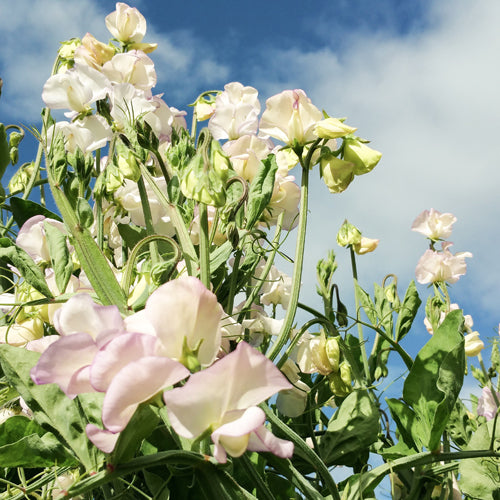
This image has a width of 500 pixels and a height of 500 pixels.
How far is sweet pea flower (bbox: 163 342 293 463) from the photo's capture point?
0.39 m

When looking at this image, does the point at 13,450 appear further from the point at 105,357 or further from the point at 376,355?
the point at 376,355

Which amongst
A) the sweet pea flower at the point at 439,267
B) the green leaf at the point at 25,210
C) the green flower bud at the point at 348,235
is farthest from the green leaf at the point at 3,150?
the sweet pea flower at the point at 439,267

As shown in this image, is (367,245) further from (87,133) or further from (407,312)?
(87,133)

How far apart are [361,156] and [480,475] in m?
0.47

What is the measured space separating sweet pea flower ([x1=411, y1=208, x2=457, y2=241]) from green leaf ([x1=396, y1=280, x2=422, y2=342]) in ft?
2.58

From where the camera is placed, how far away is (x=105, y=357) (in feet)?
1.33

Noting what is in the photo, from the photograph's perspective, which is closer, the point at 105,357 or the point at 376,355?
the point at 105,357

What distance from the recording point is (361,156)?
771 millimetres

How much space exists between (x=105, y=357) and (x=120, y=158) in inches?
15.9

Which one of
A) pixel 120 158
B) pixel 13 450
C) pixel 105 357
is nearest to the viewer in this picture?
pixel 105 357

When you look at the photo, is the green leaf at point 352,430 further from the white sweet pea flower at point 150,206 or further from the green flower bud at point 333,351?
the white sweet pea flower at point 150,206

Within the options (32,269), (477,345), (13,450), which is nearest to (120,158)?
(32,269)

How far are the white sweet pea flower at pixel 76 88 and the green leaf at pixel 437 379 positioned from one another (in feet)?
2.02

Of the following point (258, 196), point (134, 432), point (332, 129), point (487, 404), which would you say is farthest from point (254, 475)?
point (487, 404)
